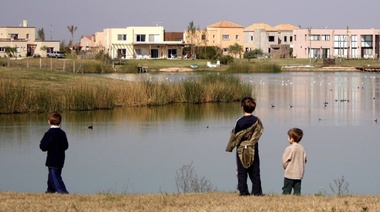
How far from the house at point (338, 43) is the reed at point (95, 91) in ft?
278

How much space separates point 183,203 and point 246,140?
1.48 m

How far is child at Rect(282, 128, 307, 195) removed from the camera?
43.5 ft

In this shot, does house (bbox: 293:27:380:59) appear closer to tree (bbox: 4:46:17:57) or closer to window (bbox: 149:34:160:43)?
window (bbox: 149:34:160:43)

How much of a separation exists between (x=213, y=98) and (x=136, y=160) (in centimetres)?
2214

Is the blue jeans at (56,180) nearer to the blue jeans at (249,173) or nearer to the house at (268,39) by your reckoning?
the blue jeans at (249,173)

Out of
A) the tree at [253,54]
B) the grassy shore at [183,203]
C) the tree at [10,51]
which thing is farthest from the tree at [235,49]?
the grassy shore at [183,203]

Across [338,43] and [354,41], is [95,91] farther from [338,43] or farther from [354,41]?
[354,41]

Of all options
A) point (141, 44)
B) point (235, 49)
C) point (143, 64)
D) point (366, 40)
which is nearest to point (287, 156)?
point (143, 64)

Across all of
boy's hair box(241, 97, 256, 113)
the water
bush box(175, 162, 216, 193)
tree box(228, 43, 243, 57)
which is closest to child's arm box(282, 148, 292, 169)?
boy's hair box(241, 97, 256, 113)

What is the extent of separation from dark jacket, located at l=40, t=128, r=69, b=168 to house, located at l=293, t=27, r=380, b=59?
118006 millimetres

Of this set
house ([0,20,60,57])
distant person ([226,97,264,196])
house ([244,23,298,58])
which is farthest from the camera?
house ([244,23,298,58])

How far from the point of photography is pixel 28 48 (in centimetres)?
11300

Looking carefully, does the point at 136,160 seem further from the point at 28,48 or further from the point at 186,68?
the point at 28,48

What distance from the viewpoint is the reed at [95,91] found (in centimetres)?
3653
